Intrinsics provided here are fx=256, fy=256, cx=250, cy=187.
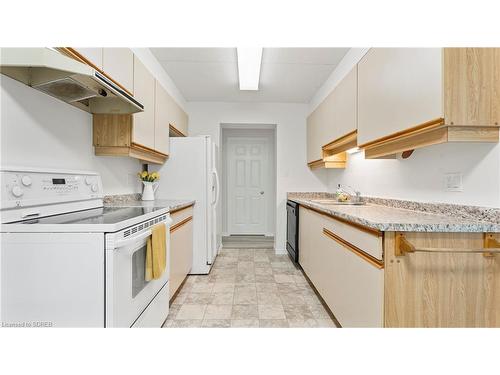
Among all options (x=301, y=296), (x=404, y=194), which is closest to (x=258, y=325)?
(x=301, y=296)

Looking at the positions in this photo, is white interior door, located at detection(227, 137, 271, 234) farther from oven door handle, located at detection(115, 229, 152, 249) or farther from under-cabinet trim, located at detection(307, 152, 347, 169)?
oven door handle, located at detection(115, 229, 152, 249)

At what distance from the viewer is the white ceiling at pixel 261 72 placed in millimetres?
2682

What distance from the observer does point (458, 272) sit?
4.10 feet

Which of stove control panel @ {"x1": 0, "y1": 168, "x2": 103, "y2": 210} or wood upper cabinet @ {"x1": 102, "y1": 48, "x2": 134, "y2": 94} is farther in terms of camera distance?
wood upper cabinet @ {"x1": 102, "y1": 48, "x2": 134, "y2": 94}

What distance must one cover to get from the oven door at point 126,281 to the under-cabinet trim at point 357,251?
1.26 m

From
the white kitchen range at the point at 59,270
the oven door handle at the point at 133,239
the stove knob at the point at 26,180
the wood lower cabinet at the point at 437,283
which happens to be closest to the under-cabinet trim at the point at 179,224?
the oven door handle at the point at 133,239

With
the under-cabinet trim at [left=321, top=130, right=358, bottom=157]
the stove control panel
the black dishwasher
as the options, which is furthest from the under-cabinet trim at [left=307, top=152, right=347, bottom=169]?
the stove control panel

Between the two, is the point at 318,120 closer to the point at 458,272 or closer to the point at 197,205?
the point at 197,205

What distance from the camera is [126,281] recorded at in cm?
133

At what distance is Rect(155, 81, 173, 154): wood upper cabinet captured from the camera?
2605 millimetres

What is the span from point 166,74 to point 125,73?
135 centimetres

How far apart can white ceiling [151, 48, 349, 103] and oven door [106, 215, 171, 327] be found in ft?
6.78

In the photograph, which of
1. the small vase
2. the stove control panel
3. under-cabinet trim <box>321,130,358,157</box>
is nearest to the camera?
the stove control panel

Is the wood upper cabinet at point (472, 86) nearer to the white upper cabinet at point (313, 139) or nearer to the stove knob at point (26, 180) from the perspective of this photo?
the white upper cabinet at point (313, 139)
